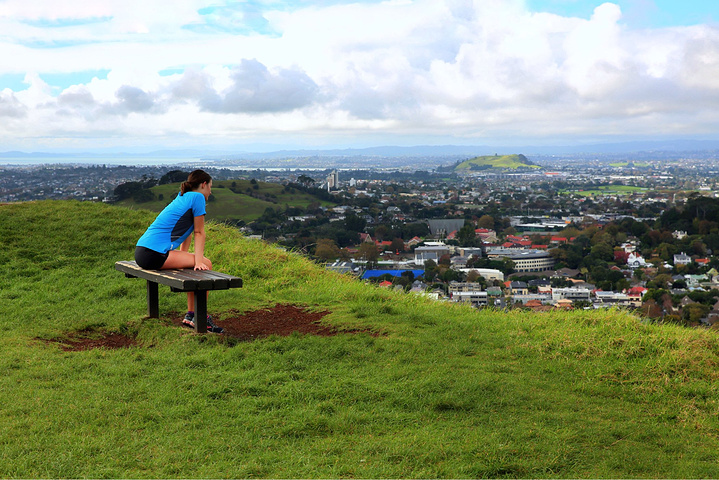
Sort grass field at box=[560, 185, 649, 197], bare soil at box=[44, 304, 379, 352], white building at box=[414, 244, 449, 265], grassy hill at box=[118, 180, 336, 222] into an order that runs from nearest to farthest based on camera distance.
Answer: bare soil at box=[44, 304, 379, 352], white building at box=[414, 244, 449, 265], grassy hill at box=[118, 180, 336, 222], grass field at box=[560, 185, 649, 197]

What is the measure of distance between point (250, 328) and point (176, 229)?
1.15 meters

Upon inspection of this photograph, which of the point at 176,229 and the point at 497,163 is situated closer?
the point at 176,229

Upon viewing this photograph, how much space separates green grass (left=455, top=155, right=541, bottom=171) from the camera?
13052cm

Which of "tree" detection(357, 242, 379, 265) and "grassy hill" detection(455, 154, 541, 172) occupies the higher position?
"grassy hill" detection(455, 154, 541, 172)

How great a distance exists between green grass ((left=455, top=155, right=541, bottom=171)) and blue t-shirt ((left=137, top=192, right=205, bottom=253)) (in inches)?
4801

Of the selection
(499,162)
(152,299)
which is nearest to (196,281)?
(152,299)

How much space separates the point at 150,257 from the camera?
18.4ft

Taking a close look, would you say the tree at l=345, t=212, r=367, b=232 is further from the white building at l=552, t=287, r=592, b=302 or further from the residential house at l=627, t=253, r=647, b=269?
the white building at l=552, t=287, r=592, b=302

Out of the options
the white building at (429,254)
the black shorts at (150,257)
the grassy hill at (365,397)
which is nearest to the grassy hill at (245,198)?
the white building at (429,254)

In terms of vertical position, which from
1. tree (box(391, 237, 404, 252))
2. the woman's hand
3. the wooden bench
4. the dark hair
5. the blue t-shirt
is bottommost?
tree (box(391, 237, 404, 252))

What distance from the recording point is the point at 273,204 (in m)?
36.2

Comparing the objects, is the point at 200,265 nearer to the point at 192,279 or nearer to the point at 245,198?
the point at 192,279

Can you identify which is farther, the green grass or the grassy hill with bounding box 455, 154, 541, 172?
the green grass

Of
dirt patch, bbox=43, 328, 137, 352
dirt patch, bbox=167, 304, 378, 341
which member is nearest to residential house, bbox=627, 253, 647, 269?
dirt patch, bbox=167, 304, 378, 341
